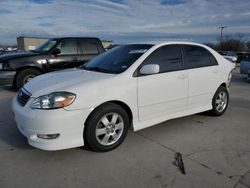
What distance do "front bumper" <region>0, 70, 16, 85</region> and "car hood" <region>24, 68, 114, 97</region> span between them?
429 centimetres

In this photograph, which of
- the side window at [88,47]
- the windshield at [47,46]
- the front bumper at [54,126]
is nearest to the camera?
the front bumper at [54,126]

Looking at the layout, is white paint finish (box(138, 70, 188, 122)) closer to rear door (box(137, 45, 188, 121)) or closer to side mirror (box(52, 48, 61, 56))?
rear door (box(137, 45, 188, 121))

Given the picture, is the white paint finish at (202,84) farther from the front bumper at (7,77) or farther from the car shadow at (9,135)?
the front bumper at (7,77)

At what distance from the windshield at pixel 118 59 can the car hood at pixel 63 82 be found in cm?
24

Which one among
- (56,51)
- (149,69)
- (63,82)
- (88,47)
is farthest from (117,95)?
(88,47)

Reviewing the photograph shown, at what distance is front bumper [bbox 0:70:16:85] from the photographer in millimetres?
7766

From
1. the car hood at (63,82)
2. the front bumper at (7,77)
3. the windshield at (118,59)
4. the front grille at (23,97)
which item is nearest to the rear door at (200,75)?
the windshield at (118,59)

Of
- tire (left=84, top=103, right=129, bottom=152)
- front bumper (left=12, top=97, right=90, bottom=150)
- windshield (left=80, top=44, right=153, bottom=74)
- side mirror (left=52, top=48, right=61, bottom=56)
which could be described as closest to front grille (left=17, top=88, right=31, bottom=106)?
front bumper (left=12, top=97, right=90, bottom=150)

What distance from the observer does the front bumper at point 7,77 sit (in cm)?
777

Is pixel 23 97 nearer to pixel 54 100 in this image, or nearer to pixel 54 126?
pixel 54 100

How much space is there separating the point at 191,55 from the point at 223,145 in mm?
1719

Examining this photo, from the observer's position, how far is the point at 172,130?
4527 millimetres

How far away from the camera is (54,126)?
3.17 m

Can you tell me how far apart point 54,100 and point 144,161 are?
1413 mm
